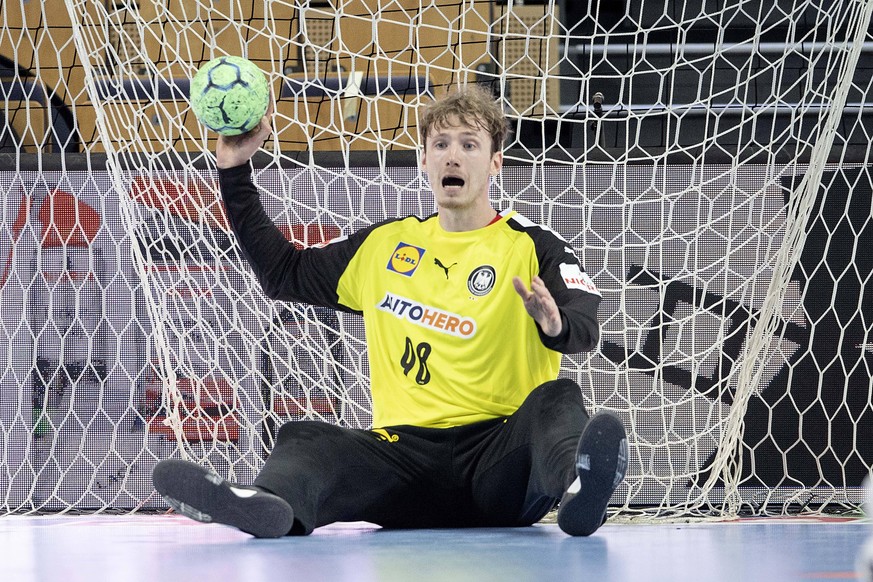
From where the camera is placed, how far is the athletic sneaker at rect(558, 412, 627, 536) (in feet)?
7.23

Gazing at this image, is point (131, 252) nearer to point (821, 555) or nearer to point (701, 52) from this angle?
point (821, 555)

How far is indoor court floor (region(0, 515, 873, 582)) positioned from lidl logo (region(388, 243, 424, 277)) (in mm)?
699

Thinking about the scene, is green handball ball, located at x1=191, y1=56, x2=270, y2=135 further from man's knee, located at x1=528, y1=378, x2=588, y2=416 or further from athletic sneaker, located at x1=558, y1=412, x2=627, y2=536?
athletic sneaker, located at x1=558, y1=412, x2=627, y2=536

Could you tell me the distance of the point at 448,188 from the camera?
115 inches

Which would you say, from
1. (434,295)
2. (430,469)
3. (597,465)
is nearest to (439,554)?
(597,465)

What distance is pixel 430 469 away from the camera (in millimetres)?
2738

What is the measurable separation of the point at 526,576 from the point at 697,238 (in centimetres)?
219

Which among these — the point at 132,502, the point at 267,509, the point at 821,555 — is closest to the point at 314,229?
the point at 132,502

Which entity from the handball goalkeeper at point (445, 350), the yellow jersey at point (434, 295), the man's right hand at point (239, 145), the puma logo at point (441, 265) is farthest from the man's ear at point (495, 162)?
the man's right hand at point (239, 145)

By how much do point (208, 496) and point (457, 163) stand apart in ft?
3.72

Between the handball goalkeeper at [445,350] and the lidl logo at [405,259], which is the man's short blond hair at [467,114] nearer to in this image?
the handball goalkeeper at [445,350]

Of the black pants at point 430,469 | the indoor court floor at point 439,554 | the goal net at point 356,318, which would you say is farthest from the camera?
the goal net at point 356,318

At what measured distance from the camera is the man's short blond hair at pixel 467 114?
2969 millimetres

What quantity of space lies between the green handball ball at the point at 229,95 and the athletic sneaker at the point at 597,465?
49.2 inches
